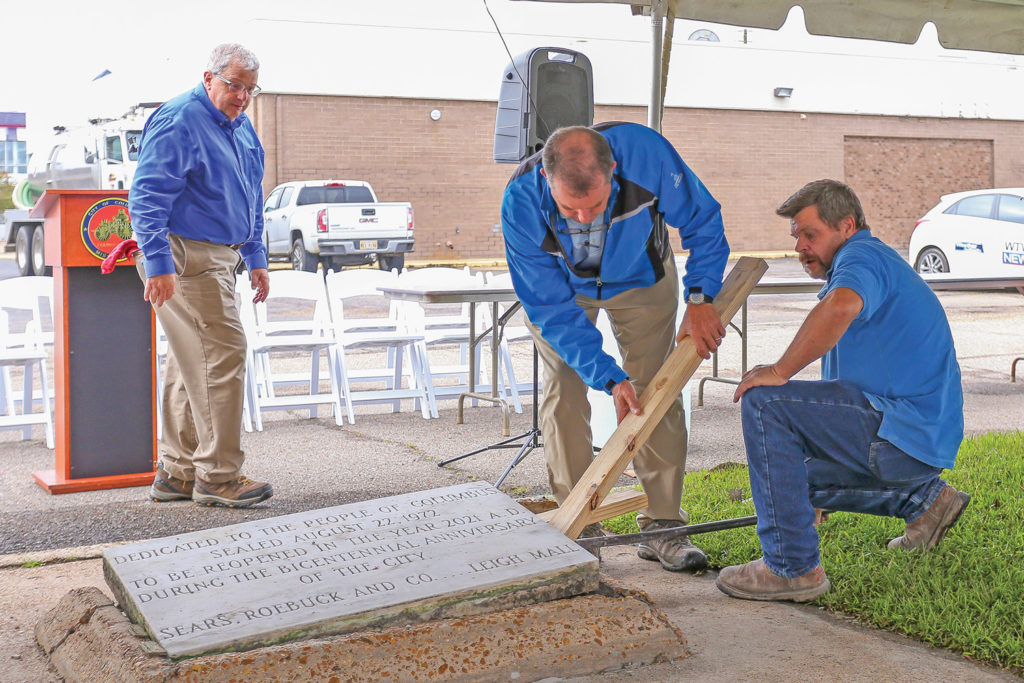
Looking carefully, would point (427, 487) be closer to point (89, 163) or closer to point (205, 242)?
point (205, 242)

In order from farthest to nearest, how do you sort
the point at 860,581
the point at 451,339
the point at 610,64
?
the point at 610,64 < the point at 451,339 < the point at 860,581

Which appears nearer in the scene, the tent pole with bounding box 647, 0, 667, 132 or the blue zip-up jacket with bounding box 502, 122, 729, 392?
the blue zip-up jacket with bounding box 502, 122, 729, 392

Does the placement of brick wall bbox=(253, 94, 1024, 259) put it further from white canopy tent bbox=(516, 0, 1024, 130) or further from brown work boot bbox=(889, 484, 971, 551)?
brown work boot bbox=(889, 484, 971, 551)

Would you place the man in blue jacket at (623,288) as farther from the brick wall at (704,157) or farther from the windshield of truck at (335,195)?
the brick wall at (704,157)

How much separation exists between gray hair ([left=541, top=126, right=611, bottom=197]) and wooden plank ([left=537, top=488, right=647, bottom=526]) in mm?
1098

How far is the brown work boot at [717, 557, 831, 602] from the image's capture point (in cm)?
384

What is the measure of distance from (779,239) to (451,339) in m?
25.6

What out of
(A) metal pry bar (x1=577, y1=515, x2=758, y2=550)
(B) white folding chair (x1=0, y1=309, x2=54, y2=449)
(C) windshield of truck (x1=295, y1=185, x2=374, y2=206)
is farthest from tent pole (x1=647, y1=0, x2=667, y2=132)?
(C) windshield of truck (x1=295, y1=185, x2=374, y2=206)

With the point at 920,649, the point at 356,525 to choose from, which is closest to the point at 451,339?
the point at 356,525

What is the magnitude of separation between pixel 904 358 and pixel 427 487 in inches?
108

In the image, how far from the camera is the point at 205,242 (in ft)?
17.2

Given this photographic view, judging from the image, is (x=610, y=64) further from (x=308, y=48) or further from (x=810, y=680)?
(x=810, y=680)

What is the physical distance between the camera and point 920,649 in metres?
3.41

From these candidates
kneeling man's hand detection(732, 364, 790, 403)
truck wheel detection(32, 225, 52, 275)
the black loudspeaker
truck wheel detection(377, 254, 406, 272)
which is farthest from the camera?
truck wheel detection(377, 254, 406, 272)
